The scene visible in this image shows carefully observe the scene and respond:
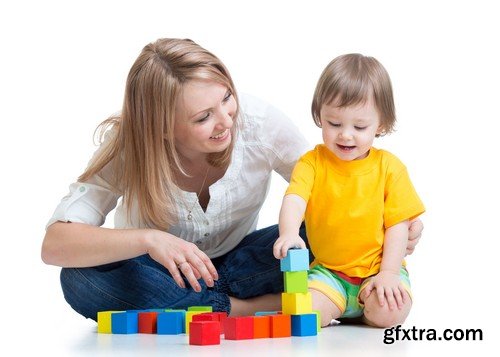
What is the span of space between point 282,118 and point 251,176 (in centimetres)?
20

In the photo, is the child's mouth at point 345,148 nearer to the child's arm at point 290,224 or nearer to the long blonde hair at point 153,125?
the child's arm at point 290,224

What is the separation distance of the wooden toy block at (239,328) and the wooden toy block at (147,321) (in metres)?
0.29

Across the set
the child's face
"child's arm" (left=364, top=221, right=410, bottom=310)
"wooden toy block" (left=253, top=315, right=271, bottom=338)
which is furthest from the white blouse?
"wooden toy block" (left=253, top=315, right=271, bottom=338)

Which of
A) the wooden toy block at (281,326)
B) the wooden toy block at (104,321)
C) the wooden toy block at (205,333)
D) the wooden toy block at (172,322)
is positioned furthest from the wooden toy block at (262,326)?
the wooden toy block at (104,321)

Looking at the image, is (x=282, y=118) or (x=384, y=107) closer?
(x=384, y=107)

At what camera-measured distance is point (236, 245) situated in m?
3.08

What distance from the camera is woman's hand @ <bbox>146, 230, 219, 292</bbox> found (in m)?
2.49

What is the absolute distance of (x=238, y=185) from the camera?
2896 millimetres

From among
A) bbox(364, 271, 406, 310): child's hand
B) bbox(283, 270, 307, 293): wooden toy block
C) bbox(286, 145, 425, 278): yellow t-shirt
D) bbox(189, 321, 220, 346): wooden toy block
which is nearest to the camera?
bbox(189, 321, 220, 346): wooden toy block

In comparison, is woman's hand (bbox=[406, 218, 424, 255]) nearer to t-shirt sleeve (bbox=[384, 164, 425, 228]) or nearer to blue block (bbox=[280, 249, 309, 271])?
t-shirt sleeve (bbox=[384, 164, 425, 228])

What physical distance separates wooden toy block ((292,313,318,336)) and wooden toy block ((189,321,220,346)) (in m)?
0.22

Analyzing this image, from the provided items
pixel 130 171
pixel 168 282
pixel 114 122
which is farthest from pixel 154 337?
pixel 114 122

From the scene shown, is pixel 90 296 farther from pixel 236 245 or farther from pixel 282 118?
pixel 282 118

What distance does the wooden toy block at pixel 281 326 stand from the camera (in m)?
2.47
